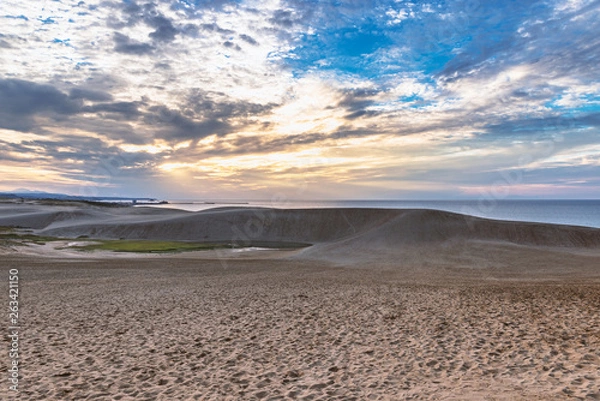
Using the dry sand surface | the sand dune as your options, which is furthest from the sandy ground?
the sand dune

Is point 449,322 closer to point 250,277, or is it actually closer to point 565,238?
point 250,277

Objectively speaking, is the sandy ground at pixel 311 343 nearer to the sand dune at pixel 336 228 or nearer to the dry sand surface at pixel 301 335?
the dry sand surface at pixel 301 335

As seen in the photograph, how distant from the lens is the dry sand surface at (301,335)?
6957 mm

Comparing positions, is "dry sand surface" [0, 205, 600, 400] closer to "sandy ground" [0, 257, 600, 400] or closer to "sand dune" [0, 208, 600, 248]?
"sandy ground" [0, 257, 600, 400]

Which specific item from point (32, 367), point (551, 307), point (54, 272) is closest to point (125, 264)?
point (54, 272)

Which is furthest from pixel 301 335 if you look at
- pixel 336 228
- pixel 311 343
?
pixel 336 228

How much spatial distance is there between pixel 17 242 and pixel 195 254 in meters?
17.1

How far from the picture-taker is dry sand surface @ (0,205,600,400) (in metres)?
6.96

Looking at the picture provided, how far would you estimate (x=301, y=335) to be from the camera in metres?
10.2

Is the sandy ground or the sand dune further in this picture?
the sand dune

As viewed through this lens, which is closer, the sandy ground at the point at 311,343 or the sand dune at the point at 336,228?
the sandy ground at the point at 311,343

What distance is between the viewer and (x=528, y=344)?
882cm

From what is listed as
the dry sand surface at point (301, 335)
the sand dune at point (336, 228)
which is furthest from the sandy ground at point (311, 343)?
the sand dune at point (336, 228)

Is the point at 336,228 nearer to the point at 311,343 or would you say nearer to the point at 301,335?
the point at 301,335
